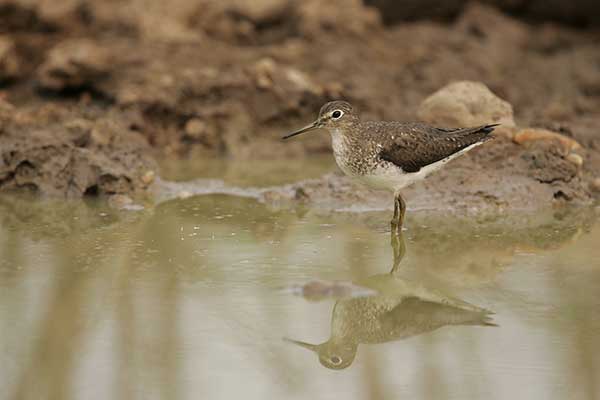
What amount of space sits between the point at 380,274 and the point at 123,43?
20.4 ft

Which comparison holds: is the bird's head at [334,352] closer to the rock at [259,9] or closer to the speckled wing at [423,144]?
the speckled wing at [423,144]

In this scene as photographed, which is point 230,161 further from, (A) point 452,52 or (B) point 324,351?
(B) point 324,351

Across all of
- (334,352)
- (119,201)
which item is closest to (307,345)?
(334,352)

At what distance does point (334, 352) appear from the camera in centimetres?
511

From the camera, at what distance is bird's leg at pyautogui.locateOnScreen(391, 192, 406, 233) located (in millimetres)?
7707

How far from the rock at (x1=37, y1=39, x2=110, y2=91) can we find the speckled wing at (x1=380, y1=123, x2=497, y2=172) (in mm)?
4523

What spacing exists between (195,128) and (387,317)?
573cm

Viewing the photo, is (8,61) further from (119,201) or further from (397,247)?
(397,247)

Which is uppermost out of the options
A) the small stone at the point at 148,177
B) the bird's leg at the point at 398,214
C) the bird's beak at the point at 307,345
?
the bird's beak at the point at 307,345

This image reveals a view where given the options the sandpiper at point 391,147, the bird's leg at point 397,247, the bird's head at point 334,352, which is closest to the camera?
the bird's head at point 334,352

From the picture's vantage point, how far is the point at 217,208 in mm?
8547

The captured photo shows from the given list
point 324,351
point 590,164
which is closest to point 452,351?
point 324,351

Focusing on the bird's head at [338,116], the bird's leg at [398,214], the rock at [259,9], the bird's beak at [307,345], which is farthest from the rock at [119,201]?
the rock at [259,9]

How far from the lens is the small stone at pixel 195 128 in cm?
1090
